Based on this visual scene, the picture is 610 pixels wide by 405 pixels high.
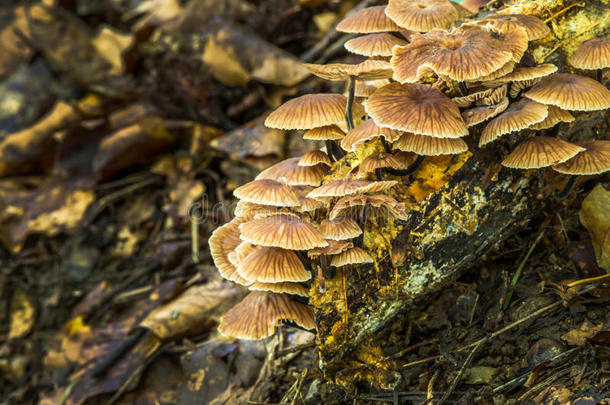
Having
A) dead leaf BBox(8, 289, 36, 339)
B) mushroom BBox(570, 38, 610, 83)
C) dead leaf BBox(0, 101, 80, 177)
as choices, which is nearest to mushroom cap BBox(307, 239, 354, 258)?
mushroom BBox(570, 38, 610, 83)

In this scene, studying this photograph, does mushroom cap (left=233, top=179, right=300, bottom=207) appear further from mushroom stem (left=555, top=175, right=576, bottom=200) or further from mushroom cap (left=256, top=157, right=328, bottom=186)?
mushroom stem (left=555, top=175, right=576, bottom=200)

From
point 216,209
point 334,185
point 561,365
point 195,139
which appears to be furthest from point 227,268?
point 195,139

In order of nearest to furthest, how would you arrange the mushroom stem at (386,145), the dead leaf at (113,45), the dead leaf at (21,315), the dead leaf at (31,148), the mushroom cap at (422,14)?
the mushroom stem at (386,145) → the mushroom cap at (422,14) → the dead leaf at (21,315) → the dead leaf at (31,148) → the dead leaf at (113,45)

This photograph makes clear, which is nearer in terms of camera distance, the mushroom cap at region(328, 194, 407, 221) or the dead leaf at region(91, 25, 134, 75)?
the mushroom cap at region(328, 194, 407, 221)

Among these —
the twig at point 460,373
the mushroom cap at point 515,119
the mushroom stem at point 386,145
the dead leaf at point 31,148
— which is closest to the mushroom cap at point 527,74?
the mushroom cap at point 515,119

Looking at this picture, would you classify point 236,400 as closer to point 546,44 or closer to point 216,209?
point 216,209

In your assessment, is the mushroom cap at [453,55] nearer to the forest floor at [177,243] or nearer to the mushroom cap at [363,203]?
the mushroom cap at [363,203]
